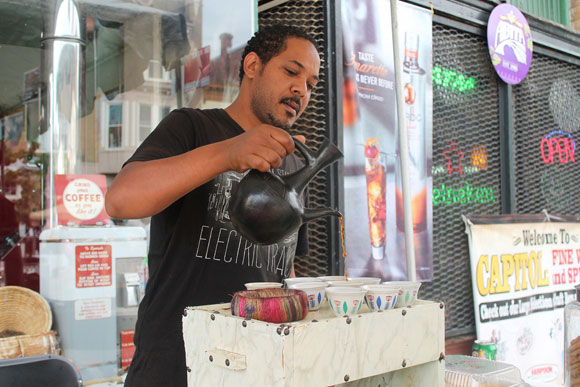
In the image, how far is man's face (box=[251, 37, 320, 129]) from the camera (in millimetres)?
1676

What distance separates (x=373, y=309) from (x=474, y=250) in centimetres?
274

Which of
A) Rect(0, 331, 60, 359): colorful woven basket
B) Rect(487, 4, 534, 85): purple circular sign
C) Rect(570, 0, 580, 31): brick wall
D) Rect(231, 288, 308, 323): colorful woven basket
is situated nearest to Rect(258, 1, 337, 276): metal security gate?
Rect(0, 331, 60, 359): colorful woven basket

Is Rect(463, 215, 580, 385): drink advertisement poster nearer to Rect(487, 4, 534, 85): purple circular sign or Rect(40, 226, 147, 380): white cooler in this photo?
Rect(487, 4, 534, 85): purple circular sign

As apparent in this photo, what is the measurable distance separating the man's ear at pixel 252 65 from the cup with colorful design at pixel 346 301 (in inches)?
34.5

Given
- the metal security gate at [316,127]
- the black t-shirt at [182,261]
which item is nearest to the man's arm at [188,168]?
the black t-shirt at [182,261]

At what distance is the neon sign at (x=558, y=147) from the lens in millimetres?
4531

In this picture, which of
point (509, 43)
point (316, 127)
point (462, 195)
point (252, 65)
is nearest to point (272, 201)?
point (252, 65)

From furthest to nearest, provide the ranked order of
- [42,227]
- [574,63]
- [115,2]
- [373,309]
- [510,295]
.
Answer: [574,63] < [510,295] < [115,2] < [42,227] < [373,309]

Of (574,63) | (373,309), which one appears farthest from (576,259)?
(373,309)

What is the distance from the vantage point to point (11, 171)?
3385 millimetres

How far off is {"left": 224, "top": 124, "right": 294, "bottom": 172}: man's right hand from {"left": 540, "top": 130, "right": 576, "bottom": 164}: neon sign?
3.90 metres

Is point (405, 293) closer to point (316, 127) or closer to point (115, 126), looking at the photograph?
point (316, 127)

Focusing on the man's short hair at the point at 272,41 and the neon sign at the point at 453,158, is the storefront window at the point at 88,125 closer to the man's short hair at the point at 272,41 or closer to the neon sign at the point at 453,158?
the man's short hair at the point at 272,41

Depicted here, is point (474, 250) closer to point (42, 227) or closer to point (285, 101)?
point (285, 101)
